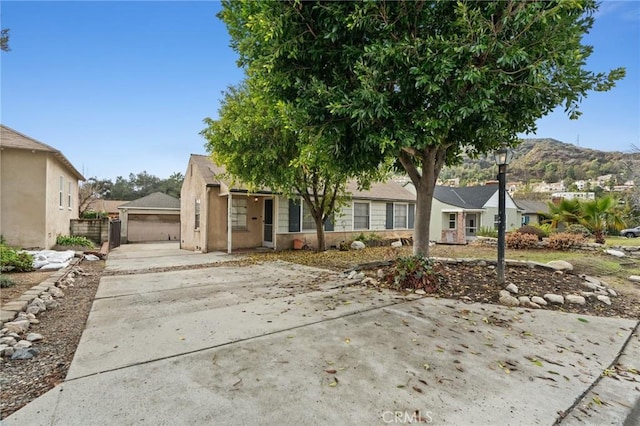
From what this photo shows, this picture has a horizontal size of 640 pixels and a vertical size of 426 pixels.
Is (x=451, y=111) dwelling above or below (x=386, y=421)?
above

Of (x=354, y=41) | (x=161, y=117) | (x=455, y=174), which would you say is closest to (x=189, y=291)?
(x=354, y=41)

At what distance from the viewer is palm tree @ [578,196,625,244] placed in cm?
1313

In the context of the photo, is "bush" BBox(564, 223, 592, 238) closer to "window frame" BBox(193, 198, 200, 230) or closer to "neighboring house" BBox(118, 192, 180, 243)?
"window frame" BBox(193, 198, 200, 230)

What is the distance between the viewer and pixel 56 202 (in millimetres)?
11688

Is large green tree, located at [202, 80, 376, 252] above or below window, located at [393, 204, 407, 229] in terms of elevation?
above

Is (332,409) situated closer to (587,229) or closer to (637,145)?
(587,229)

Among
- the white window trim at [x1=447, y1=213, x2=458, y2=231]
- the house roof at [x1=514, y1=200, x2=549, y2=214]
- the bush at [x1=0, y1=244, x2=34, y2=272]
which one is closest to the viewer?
the bush at [x1=0, y1=244, x2=34, y2=272]

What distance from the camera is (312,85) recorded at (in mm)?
5039

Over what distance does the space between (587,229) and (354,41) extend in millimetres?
14932

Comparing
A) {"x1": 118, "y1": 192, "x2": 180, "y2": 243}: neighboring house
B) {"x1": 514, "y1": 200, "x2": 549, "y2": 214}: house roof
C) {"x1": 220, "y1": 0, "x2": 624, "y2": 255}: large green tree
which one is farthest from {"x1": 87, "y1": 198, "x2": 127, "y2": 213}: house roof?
{"x1": 514, "y1": 200, "x2": 549, "y2": 214}: house roof

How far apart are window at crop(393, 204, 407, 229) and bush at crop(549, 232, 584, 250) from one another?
23.9ft

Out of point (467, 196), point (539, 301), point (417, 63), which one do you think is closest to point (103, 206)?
point (467, 196)

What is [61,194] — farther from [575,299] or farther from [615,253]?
[615,253]

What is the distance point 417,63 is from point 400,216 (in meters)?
14.3
